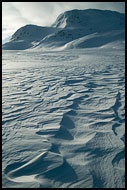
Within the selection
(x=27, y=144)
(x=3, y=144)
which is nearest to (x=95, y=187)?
(x=27, y=144)

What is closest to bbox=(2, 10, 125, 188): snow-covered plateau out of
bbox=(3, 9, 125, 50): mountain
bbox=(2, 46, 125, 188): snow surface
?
bbox=(2, 46, 125, 188): snow surface

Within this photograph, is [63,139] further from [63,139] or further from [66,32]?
[66,32]

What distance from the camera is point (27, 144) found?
7.71ft

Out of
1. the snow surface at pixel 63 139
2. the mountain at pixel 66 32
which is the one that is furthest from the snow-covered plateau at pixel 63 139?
the mountain at pixel 66 32

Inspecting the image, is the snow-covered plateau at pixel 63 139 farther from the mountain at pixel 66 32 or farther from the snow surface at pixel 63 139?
the mountain at pixel 66 32

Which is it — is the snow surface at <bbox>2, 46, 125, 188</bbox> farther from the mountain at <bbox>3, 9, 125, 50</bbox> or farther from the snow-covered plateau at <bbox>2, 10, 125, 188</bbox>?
the mountain at <bbox>3, 9, 125, 50</bbox>

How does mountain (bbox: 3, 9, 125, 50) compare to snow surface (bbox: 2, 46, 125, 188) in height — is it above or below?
above

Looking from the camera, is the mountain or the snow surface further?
the mountain

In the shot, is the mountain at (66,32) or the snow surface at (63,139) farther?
the mountain at (66,32)

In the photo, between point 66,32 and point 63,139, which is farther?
point 66,32

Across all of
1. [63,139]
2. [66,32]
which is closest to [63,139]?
[63,139]

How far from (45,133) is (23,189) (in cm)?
105

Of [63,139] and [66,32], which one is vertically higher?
[66,32]

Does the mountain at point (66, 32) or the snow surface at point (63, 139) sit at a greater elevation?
the mountain at point (66, 32)
